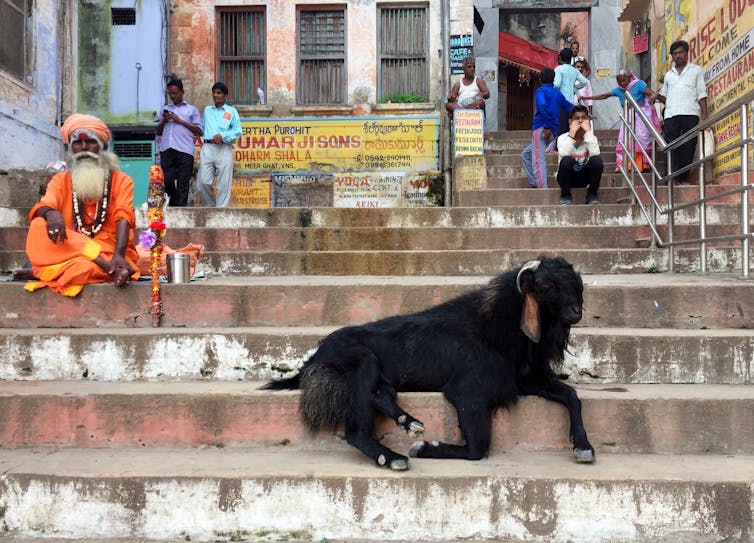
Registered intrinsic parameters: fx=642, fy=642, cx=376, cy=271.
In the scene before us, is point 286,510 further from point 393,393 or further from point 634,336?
point 634,336

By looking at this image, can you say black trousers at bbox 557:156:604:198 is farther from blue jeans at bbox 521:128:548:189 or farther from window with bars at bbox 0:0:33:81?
window with bars at bbox 0:0:33:81

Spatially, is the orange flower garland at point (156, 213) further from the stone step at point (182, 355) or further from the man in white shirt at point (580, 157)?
the man in white shirt at point (580, 157)

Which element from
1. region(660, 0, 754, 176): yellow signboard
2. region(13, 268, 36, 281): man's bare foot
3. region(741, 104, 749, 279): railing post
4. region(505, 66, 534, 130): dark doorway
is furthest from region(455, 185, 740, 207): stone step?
region(505, 66, 534, 130): dark doorway

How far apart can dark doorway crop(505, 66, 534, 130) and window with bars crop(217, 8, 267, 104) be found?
8165 millimetres

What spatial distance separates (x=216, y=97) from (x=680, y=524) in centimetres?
790

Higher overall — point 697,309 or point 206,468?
point 697,309

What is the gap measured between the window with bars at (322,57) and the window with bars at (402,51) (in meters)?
0.74

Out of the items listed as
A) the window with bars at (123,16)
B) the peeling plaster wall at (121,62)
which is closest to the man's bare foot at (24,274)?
the peeling plaster wall at (121,62)

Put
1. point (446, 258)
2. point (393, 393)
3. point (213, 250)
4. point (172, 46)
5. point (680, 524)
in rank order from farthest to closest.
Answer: point (172, 46) → point (213, 250) → point (446, 258) → point (393, 393) → point (680, 524)

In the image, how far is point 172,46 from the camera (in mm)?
12102

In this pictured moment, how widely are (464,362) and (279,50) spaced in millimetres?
10244

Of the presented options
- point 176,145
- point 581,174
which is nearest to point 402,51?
point 176,145

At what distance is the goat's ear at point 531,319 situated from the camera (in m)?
3.22

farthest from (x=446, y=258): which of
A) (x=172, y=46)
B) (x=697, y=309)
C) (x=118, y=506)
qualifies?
(x=172, y=46)
